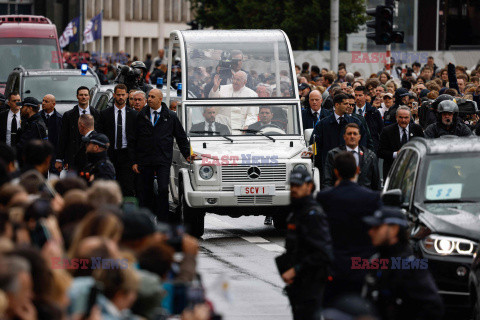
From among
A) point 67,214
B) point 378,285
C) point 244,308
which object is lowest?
point 244,308

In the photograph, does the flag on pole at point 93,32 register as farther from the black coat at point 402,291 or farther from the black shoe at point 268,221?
the black coat at point 402,291

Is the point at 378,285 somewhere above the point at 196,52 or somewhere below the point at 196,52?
below

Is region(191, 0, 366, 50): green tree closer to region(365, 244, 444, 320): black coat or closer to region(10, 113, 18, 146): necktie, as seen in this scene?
region(10, 113, 18, 146): necktie

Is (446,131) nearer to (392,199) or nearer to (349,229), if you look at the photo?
(392,199)

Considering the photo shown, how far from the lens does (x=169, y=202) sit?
1738 cm

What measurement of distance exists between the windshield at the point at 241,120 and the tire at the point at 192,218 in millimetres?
956

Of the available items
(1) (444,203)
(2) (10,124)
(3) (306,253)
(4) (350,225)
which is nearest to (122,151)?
(2) (10,124)

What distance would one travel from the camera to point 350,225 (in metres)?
8.85

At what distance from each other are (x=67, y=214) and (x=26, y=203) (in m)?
0.35

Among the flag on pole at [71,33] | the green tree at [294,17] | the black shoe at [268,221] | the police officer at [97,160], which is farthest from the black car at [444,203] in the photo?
the green tree at [294,17]

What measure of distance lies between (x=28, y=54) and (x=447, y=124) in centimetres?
2125

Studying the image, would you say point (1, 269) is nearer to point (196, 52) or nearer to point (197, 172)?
point (197, 172)

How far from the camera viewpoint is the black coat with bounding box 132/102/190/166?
16062 millimetres

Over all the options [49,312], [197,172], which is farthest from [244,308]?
[49,312]
